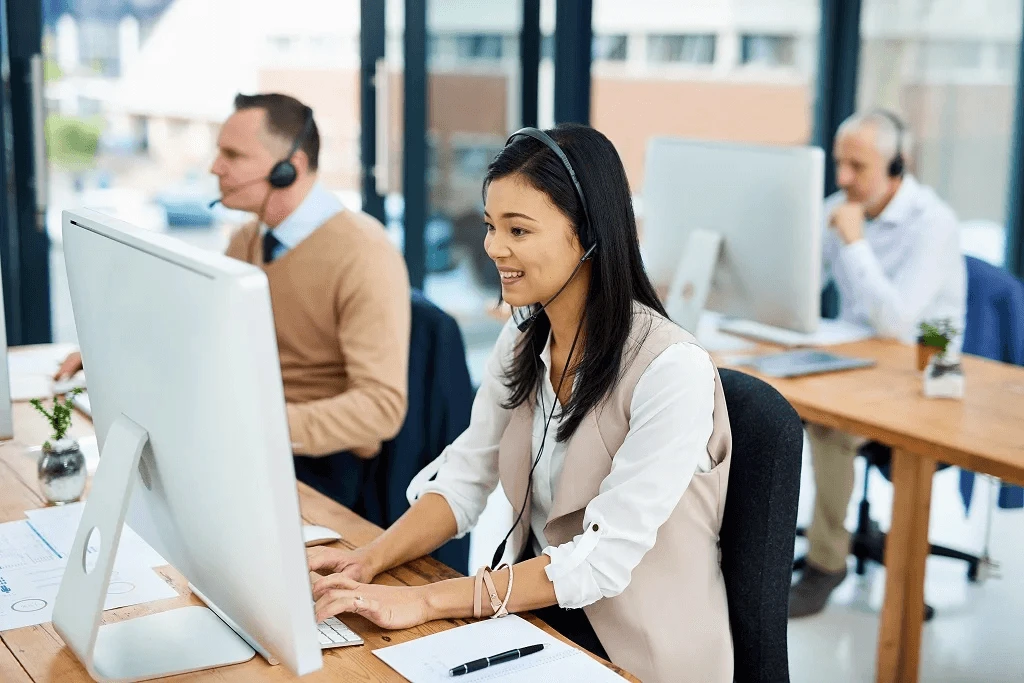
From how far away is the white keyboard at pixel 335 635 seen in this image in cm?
128

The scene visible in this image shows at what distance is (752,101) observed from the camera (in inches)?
193

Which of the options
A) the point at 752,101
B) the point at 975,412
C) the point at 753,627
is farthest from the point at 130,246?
the point at 752,101

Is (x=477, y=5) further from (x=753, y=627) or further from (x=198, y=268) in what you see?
(x=198, y=268)

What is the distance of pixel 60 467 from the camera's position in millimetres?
1720

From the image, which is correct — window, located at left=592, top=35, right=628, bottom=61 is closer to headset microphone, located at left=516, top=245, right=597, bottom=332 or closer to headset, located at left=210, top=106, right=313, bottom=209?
headset, located at left=210, top=106, right=313, bottom=209

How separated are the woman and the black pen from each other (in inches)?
4.5

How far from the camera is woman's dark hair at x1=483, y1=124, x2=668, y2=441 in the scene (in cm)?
147

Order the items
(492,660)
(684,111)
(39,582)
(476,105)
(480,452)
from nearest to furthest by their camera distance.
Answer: (492,660)
(39,582)
(480,452)
(476,105)
(684,111)

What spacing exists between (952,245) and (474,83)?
200 centimetres

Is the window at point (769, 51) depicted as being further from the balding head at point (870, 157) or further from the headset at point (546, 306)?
the headset at point (546, 306)

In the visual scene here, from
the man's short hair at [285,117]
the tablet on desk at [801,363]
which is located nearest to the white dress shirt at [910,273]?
the tablet on desk at [801,363]

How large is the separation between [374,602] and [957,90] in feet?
14.0

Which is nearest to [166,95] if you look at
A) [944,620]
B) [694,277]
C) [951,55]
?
[694,277]

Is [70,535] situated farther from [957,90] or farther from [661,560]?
[957,90]
